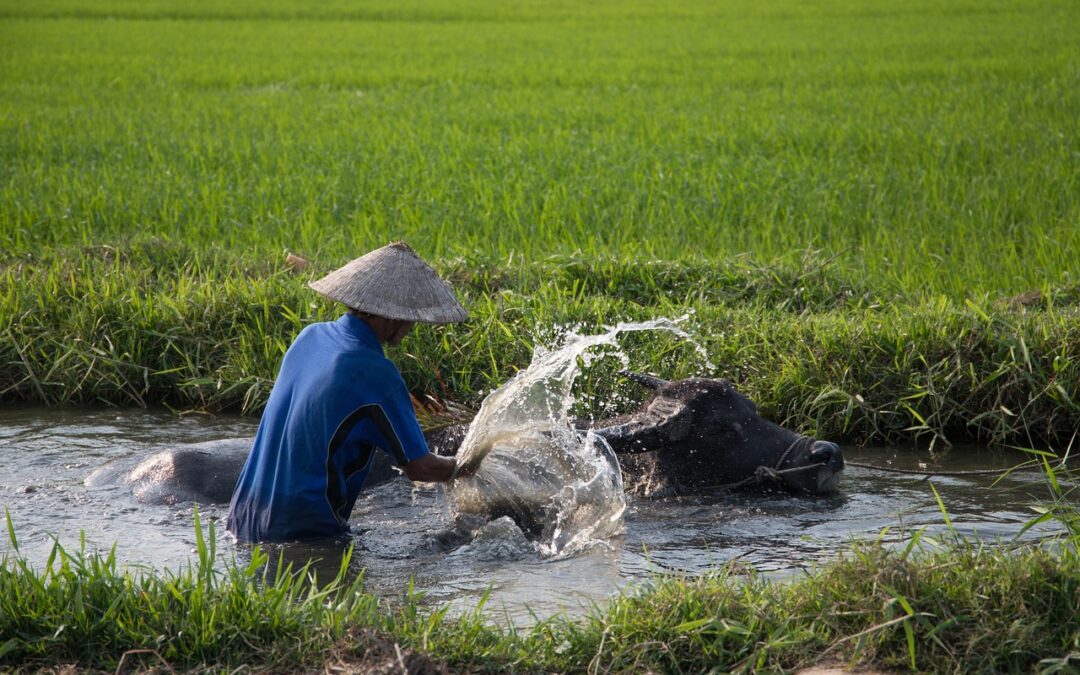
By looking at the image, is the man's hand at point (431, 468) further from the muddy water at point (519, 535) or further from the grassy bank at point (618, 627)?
the grassy bank at point (618, 627)

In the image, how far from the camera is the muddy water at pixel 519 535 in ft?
12.3

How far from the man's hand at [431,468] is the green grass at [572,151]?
336cm

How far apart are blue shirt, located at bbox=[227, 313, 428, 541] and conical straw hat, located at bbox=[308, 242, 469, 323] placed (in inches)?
4.6

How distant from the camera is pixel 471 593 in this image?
359 cm

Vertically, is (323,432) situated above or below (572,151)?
below

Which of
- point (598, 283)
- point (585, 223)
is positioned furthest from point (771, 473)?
point (585, 223)

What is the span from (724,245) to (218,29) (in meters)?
18.6

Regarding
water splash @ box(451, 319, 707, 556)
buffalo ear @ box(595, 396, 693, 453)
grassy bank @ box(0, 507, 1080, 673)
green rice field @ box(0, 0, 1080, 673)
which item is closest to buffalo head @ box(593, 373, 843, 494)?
buffalo ear @ box(595, 396, 693, 453)

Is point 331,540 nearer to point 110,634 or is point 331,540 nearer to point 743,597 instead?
point 110,634

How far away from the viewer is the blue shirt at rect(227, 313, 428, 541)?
364 cm

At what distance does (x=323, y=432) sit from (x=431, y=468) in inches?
14.2

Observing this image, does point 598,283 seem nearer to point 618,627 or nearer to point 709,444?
point 709,444

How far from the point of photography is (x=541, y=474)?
4484 mm

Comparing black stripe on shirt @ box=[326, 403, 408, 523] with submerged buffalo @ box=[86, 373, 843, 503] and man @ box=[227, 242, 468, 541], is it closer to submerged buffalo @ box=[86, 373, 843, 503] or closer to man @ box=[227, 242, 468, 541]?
man @ box=[227, 242, 468, 541]
